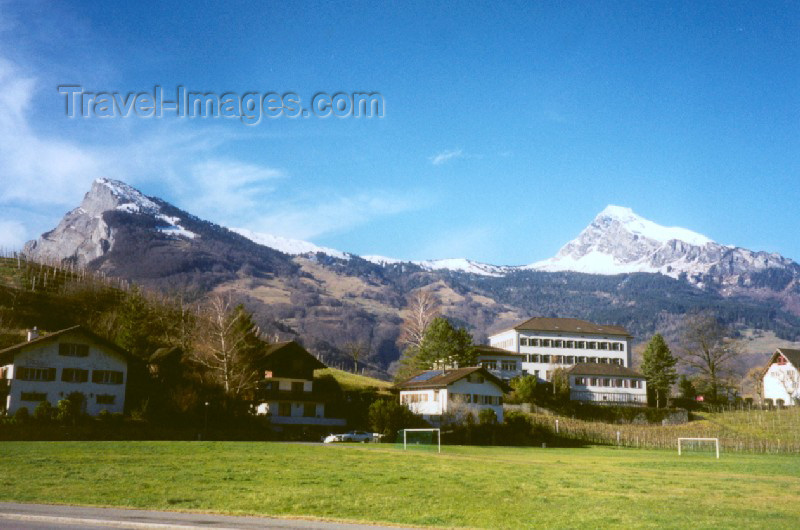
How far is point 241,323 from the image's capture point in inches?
3211

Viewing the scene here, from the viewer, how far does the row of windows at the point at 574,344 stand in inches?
4934

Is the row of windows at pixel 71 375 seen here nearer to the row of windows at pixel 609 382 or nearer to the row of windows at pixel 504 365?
the row of windows at pixel 504 365

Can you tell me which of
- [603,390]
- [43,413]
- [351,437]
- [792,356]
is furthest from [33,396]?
[792,356]

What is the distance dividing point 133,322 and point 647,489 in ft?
219

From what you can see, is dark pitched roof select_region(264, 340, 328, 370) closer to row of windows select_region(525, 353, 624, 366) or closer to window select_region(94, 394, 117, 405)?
window select_region(94, 394, 117, 405)

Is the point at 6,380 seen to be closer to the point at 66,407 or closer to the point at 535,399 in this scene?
the point at 66,407

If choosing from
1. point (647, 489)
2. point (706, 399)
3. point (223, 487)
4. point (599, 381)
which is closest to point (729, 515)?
point (647, 489)

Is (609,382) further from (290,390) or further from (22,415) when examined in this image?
(22,415)

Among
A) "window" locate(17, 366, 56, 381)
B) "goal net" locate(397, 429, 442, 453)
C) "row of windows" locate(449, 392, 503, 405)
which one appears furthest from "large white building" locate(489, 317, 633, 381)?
"window" locate(17, 366, 56, 381)

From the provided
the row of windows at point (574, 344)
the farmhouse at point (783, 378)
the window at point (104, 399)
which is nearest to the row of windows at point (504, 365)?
the row of windows at point (574, 344)

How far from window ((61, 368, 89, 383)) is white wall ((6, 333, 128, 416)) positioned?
27 centimetres

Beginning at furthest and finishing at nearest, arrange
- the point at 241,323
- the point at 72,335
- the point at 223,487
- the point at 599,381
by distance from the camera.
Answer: the point at 599,381, the point at 241,323, the point at 72,335, the point at 223,487

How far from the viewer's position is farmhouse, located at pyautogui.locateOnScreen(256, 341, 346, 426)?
81812 millimetres

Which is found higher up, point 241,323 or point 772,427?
point 241,323
